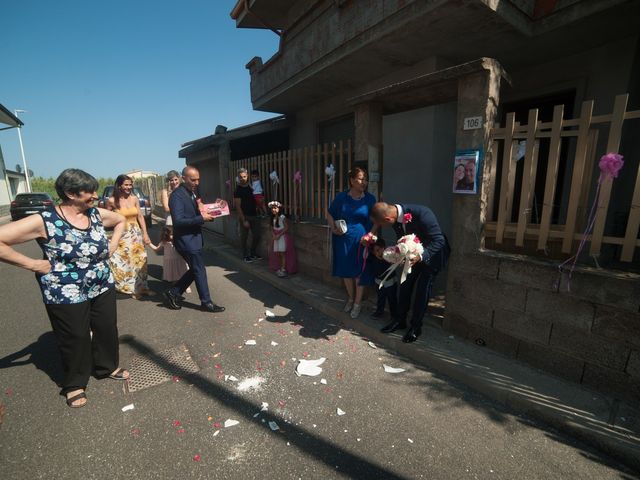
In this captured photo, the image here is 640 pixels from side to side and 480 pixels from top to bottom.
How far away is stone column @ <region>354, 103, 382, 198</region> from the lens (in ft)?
14.3

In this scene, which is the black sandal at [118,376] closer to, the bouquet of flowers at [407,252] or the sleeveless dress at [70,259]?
the sleeveless dress at [70,259]

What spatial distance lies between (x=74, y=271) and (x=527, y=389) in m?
4.16

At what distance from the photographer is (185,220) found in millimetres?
4246

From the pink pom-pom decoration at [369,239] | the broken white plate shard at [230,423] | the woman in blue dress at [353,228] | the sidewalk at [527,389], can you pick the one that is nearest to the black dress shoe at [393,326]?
the sidewalk at [527,389]

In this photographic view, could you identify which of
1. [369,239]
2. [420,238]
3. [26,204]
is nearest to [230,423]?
[369,239]

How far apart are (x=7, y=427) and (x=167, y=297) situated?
2376mm

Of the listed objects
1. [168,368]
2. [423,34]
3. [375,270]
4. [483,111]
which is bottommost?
[168,368]

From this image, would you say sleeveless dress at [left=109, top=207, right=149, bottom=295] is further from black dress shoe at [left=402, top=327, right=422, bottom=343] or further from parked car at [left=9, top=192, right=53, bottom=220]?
parked car at [left=9, top=192, right=53, bottom=220]

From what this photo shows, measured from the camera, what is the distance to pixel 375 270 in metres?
4.10

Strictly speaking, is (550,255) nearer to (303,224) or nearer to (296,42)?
(303,224)

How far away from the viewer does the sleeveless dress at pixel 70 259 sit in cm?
251

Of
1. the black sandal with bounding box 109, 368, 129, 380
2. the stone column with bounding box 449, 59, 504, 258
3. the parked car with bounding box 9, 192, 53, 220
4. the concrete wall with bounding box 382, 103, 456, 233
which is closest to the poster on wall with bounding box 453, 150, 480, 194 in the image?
the stone column with bounding box 449, 59, 504, 258

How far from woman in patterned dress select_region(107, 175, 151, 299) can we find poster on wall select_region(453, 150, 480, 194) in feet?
15.1

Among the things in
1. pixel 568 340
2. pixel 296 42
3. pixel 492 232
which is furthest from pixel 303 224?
pixel 296 42
